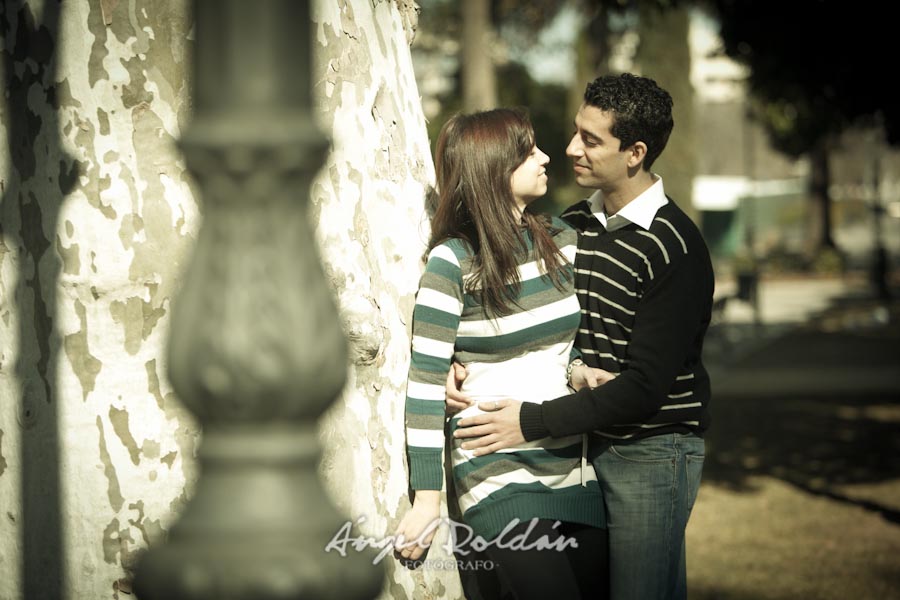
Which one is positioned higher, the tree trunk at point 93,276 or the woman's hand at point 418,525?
the tree trunk at point 93,276

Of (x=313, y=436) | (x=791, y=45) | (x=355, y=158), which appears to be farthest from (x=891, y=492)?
(x=313, y=436)

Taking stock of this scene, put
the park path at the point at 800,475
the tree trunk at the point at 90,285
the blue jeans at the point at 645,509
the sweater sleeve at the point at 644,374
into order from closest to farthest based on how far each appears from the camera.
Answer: the tree trunk at the point at 90,285 → the sweater sleeve at the point at 644,374 → the blue jeans at the point at 645,509 → the park path at the point at 800,475

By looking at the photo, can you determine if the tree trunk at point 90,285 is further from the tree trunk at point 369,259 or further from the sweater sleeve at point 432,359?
the sweater sleeve at point 432,359

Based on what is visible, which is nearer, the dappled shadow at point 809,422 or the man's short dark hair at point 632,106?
the man's short dark hair at point 632,106

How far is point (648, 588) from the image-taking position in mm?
3189

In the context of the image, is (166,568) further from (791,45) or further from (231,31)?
(791,45)

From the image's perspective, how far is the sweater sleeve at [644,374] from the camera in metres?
3.11

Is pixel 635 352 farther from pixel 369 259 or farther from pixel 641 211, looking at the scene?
pixel 369 259

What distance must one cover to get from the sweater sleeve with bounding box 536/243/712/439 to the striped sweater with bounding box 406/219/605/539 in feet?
0.40

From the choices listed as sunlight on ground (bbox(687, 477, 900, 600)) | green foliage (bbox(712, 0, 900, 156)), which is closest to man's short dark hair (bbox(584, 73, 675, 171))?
sunlight on ground (bbox(687, 477, 900, 600))

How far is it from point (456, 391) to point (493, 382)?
109 millimetres

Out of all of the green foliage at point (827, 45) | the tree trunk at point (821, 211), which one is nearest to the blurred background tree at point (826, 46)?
the green foliage at point (827, 45)

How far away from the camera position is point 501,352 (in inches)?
126

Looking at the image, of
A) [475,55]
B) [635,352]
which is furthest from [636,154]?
[475,55]
